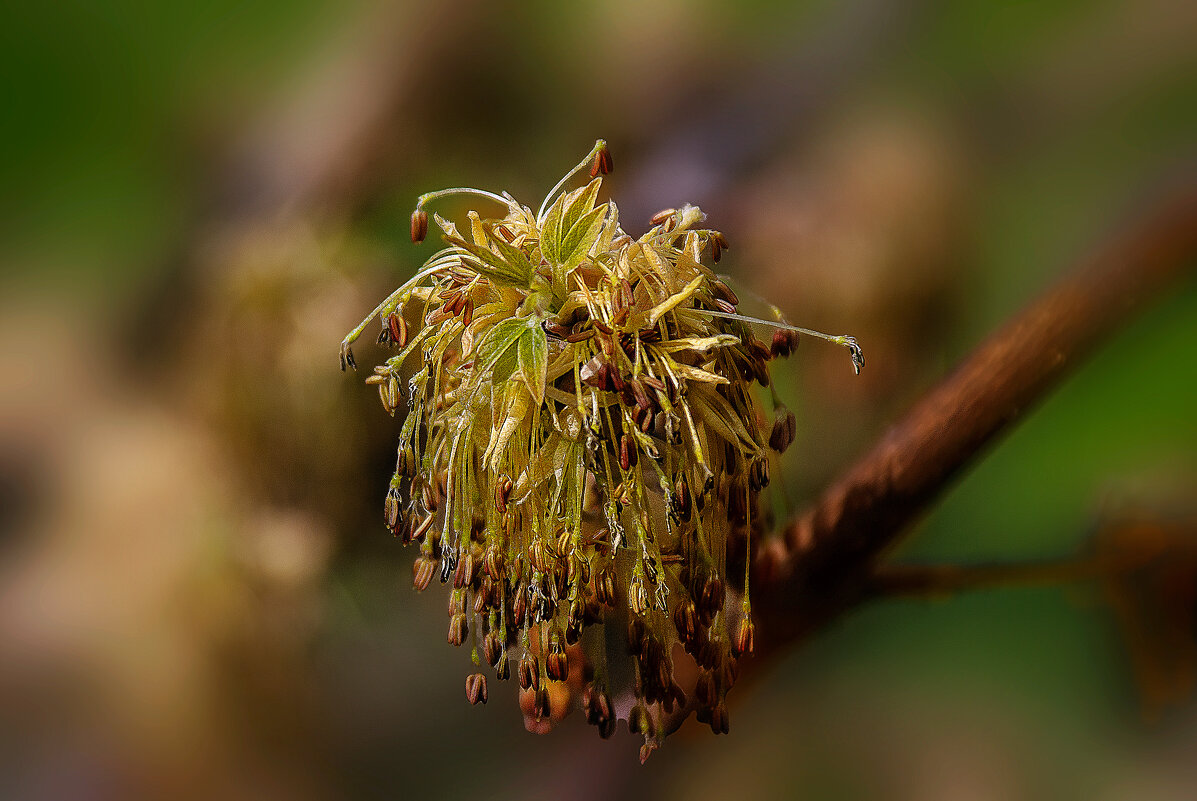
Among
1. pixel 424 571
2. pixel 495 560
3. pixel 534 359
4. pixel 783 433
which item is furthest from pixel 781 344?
pixel 424 571

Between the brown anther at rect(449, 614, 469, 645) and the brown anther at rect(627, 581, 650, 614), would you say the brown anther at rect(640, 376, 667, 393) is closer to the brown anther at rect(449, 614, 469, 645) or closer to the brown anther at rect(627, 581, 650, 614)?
the brown anther at rect(627, 581, 650, 614)

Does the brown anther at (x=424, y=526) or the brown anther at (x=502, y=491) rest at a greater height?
the brown anther at (x=502, y=491)

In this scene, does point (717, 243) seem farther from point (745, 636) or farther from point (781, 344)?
point (745, 636)

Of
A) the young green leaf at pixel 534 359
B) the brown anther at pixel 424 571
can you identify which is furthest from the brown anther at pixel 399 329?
the brown anther at pixel 424 571

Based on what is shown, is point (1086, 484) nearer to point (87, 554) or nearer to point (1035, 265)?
point (1035, 265)

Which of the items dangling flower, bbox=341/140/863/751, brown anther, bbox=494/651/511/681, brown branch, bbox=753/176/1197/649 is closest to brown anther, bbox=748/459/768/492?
dangling flower, bbox=341/140/863/751

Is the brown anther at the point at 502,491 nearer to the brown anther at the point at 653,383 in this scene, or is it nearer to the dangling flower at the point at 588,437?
the dangling flower at the point at 588,437
